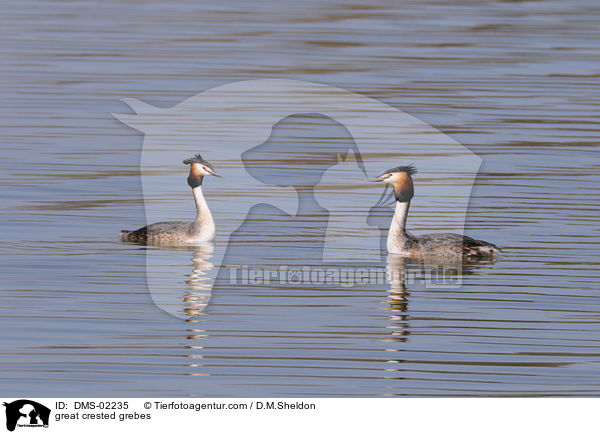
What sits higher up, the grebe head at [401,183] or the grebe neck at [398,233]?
the grebe head at [401,183]

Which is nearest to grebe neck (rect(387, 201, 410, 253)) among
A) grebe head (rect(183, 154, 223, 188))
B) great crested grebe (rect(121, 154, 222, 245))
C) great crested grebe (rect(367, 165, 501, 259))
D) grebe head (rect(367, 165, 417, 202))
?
great crested grebe (rect(367, 165, 501, 259))

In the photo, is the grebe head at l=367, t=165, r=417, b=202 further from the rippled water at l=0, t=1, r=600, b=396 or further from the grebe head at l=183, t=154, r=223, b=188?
the grebe head at l=183, t=154, r=223, b=188

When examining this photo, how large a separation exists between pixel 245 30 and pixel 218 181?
38.9ft

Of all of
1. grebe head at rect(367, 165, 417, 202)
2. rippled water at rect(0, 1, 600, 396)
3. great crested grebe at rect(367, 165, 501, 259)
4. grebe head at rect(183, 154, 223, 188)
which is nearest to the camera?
rippled water at rect(0, 1, 600, 396)

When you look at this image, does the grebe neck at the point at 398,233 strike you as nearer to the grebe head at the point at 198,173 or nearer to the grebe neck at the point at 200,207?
the grebe neck at the point at 200,207

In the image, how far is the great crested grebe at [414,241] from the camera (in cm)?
1316

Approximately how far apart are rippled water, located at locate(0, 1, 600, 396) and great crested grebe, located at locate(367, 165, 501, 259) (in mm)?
278
